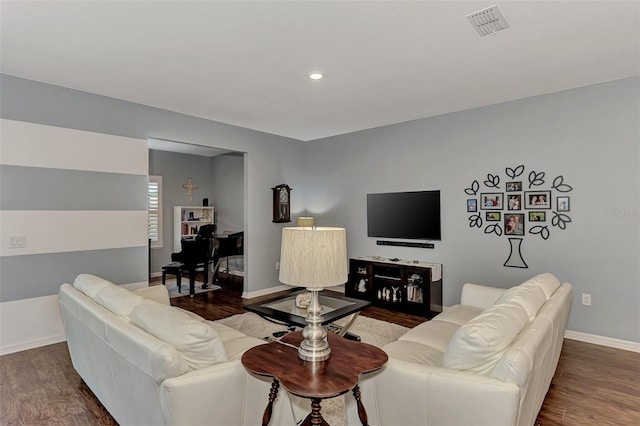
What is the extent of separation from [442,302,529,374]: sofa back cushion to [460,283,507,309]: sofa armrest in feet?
5.29

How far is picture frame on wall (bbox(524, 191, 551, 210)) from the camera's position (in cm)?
400

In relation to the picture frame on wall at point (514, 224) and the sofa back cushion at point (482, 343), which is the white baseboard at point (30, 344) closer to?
the sofa back cushion at point (482, 343)

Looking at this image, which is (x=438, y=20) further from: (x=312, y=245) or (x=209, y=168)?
(x=209, y=168)

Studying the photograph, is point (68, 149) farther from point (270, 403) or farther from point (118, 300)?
point (270, 403)

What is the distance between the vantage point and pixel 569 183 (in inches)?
152

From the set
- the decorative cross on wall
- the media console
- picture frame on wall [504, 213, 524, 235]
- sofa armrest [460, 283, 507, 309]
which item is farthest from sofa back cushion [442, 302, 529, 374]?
the decorative cross on wall

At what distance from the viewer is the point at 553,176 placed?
3.96 metres

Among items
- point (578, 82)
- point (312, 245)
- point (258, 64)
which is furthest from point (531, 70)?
point (312, 245)

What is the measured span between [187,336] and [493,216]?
3860 mm

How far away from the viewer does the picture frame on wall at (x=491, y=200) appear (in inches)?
171

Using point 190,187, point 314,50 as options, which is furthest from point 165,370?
point 190,187

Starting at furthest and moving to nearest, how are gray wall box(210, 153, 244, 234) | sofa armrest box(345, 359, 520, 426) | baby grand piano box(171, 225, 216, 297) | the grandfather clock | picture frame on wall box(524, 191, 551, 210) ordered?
gray wall box(210, 153, 244, 234), the grandfather clock, baby grand piano box(171, 225, 216, 297), picture frame on wall box(524, 191, 551, 210), sofa armrest box(345, 359, 520, 426)

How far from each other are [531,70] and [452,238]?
2.19m

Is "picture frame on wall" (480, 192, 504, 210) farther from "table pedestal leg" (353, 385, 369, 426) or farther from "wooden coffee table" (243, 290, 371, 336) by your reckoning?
"table pedestal leg" (353, 385, 369, 426)
